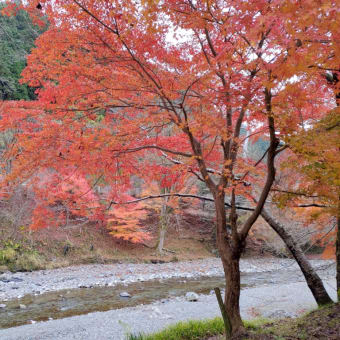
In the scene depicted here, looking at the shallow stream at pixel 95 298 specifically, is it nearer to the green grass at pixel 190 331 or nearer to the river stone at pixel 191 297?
the river stone at pixel 191 297

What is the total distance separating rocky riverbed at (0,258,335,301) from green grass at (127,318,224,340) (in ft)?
12.5

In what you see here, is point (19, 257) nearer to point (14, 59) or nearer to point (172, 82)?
point (172, 82)

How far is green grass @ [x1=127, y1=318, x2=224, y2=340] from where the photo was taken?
4766 mm

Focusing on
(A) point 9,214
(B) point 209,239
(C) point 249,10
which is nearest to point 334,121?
(C) point 249,10

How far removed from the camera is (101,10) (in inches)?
154

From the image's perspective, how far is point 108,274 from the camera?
12.9 m

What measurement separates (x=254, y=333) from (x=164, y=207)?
44.2 ft

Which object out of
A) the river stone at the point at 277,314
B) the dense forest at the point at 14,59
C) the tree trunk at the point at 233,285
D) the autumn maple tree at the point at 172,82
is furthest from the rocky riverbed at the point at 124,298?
the dense forest at the point at 14,59

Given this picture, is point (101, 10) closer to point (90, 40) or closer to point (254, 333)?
point (90, 40)

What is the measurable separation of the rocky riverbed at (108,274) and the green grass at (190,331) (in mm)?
3825

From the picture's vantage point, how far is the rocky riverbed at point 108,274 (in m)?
10.3

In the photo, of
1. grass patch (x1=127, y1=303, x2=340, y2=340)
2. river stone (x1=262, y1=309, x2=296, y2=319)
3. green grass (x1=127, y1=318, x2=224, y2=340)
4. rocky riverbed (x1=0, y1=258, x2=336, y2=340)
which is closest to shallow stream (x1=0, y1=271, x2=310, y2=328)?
rocky riverbed (x1=0, y1=258, x2=336, y2=340)

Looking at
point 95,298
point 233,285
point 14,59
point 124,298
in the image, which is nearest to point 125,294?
point 124,298

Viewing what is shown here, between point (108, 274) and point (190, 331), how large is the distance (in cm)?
858
